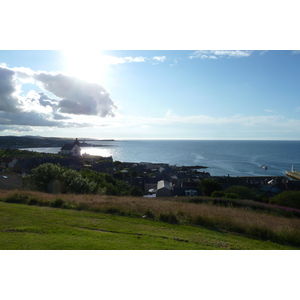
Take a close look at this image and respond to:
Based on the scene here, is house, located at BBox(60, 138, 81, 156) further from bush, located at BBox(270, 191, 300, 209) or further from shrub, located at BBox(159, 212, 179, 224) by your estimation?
shrub, located at BBox(159, 212, 179, 224)

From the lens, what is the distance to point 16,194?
1402cm

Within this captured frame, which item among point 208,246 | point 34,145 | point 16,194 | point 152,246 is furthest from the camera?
point 34,145

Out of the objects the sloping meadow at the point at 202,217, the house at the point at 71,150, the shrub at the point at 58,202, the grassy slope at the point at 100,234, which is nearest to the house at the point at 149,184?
the sloping meadow at the point at 202,217

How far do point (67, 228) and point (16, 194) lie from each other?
7.88 m

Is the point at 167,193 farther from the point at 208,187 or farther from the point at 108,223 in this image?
the point at 108,223

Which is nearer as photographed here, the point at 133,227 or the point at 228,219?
the point at 133,227

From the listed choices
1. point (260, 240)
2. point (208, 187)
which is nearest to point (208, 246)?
point (260, 240)

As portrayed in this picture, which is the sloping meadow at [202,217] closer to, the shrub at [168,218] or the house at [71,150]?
the shrub at [168,218]

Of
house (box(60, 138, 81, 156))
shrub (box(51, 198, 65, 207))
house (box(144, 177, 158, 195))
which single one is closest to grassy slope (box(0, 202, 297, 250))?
shrub (box(51, 198, 65, 207))

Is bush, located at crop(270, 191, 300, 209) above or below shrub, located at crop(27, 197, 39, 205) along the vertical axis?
below

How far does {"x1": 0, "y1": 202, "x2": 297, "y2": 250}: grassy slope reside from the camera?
20.8ft

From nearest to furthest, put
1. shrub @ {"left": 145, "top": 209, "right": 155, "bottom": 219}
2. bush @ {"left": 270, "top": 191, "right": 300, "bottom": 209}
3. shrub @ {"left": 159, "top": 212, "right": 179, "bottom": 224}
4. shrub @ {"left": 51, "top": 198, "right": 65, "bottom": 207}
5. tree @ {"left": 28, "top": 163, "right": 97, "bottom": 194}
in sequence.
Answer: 1. shrub @ {"left": 159, "top": 212, "right": 179, "bottom": 224}
2. shrub @ {"left": 145, "top": 209, "right": 155, "bottom": 219}
3. shrub @ {"left": 51, "top": 198, "right": 65, "bottom": 207}
4. tree @ {"left": 28, "top": 163, "right": 97, "bottom": 194}
5. bush @ {"left": 270, "top": 191, "right": 300, "bottom": 209}

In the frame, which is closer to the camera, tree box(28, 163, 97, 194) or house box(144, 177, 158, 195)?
tree box(28, 163, 97, 194)

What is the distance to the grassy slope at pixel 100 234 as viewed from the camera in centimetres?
633
